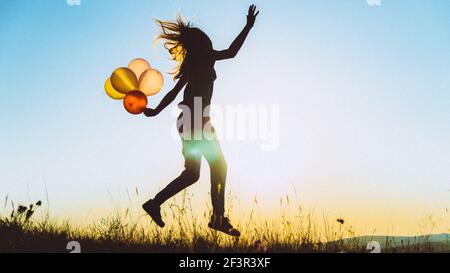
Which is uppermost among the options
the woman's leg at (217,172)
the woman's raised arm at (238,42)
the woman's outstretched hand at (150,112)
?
the woman's raised arm at (238,42)

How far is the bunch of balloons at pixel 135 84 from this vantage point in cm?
654

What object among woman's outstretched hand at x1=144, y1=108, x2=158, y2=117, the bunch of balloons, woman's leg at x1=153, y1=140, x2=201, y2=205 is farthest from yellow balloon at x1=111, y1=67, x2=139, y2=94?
woman's leg at x1=153, y1=140, x2=201, y2=205

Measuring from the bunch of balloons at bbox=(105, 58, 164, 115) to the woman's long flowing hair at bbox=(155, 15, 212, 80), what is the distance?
0.42 metres

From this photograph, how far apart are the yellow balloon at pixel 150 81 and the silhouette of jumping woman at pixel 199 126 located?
178 millimetres

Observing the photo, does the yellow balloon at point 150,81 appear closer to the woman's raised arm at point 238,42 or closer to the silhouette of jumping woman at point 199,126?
the silhouette of jumping woman at point 199,126

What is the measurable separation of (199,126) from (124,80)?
1.17 meters

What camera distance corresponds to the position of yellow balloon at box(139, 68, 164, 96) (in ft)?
21.7

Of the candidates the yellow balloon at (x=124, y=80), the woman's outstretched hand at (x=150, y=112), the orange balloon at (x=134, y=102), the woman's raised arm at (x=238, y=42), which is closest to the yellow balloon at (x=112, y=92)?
the yellow balloon at (x=124, y=80)

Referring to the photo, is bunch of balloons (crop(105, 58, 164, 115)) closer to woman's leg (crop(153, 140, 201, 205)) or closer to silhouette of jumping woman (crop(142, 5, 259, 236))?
silhouette of jumping woman (crop(142, 5, 259, 236))

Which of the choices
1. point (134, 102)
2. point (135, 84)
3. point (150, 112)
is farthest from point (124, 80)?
point (150, 112)

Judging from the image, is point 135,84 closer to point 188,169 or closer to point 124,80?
point 124,80
